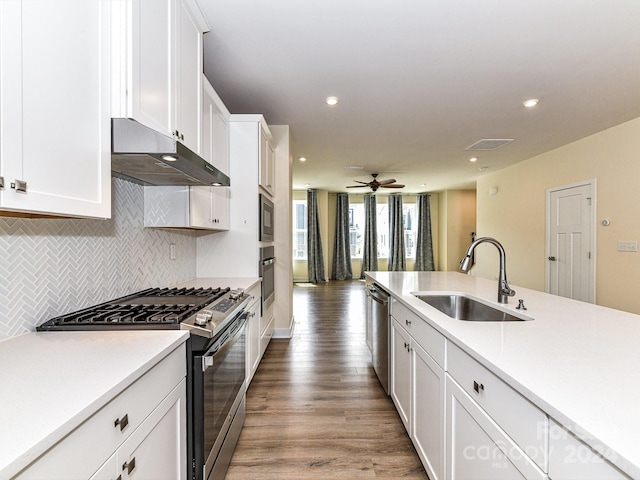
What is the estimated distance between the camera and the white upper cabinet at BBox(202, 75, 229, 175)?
2189 millimetres

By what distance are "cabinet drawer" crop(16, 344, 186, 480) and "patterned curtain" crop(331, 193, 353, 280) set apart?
8.23 m

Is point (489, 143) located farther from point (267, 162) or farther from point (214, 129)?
point (214, 129)

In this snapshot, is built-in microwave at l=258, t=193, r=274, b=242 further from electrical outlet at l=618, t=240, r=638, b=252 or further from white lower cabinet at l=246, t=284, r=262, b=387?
electrical outlet at l=618, t=240, r=638, b=252

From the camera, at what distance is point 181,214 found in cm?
208

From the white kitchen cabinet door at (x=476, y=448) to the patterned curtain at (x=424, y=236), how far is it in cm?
877

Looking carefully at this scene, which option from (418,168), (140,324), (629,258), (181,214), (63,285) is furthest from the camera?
(418,168)

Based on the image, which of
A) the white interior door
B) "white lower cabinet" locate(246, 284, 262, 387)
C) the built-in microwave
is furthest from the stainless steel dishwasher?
the white interior door

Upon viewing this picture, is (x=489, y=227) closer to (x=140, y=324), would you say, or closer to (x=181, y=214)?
(x=181, y=214)

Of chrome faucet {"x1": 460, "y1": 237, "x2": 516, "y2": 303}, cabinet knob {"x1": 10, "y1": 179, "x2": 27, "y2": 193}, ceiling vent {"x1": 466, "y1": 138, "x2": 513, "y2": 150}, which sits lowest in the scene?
chrome faucet {"x1": 460, "y1": 237, "x2": 516, "y2": 303}

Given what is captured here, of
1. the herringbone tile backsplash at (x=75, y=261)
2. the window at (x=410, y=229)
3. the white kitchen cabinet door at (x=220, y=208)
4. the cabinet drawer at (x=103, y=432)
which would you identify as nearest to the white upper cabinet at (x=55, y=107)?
the herringbone tile backsplash at (x=75, y=261)

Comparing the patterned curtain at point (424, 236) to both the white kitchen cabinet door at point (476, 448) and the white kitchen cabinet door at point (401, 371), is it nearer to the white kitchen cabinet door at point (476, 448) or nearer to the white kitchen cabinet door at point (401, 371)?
the white kitchen cabinet door at point (401, 371)

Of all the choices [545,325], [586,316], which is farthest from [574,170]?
[545,325]

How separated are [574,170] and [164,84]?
5397 mm

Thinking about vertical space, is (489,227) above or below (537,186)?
below
